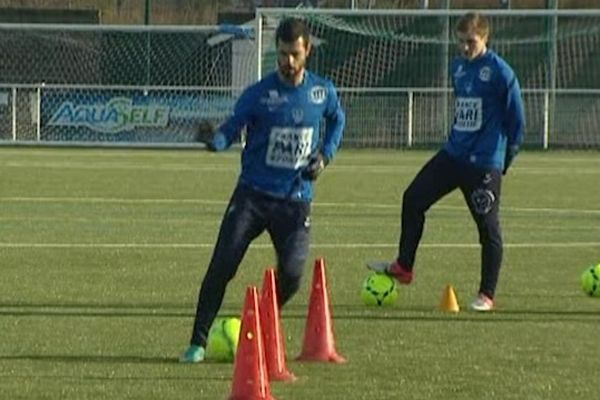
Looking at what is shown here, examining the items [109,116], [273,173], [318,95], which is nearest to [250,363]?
[273,173]

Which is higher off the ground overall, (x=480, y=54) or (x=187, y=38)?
(x=480, y=54)

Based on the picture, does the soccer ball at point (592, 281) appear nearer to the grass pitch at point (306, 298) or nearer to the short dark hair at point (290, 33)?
the grass pitch at point (306, 298)

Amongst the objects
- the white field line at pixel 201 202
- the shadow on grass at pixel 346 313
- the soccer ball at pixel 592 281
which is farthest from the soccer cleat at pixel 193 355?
the white field line at pixel 201 202

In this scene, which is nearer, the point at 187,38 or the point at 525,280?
the point at 525,280

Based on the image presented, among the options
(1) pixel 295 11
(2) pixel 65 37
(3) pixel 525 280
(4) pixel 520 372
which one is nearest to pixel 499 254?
(3) pixel 525 280

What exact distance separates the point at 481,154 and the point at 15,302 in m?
3.46

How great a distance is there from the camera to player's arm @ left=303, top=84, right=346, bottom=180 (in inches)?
415

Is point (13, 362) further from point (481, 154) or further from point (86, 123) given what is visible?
point (86, 123)

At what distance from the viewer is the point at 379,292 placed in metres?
13.4

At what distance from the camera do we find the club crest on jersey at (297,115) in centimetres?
1053

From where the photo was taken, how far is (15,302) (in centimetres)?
1334

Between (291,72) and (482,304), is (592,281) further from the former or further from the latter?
(291,72)

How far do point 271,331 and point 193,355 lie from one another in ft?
2.58

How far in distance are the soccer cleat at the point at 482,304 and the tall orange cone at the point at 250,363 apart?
14.4ft
